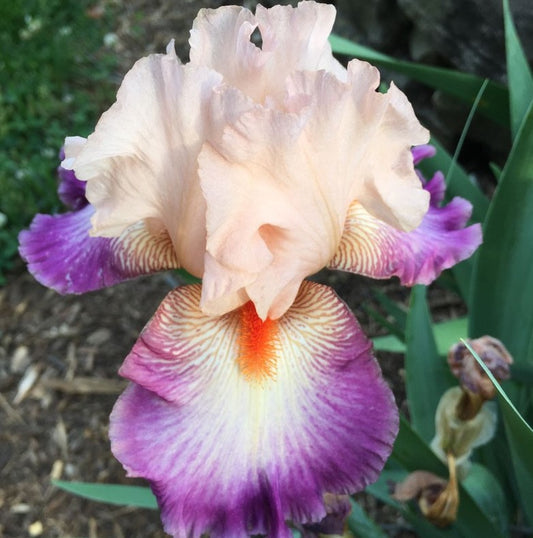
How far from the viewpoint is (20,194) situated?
256 centimetres

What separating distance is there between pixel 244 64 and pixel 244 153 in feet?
0.34

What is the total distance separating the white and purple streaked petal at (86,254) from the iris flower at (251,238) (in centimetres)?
8

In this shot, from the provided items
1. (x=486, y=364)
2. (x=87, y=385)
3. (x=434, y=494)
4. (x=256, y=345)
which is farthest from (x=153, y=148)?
(x=87, y=385)

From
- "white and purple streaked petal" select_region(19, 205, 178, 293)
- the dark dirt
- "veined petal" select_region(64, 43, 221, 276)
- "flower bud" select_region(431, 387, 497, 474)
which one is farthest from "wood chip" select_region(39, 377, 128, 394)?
"veined petal" select_region(64, 43, 221, 276)

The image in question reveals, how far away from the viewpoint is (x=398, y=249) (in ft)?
3.14

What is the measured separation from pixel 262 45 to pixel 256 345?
325mm

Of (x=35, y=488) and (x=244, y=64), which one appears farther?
(x=35, y=488)

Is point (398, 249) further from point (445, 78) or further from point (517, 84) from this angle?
point (445, 78)

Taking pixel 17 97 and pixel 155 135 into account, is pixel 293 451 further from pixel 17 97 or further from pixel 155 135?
pixel 17 97

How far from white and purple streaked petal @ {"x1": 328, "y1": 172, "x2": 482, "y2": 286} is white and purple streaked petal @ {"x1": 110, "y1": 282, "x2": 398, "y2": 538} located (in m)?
0.11

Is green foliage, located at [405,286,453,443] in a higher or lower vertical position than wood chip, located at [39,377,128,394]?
higher

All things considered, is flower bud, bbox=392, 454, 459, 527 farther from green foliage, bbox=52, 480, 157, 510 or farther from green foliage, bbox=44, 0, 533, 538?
green foliage, bbox=52, 480, 157, 510

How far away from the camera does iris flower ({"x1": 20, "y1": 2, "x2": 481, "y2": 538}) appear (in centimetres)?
74

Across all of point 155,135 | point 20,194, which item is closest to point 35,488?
point 20,194
